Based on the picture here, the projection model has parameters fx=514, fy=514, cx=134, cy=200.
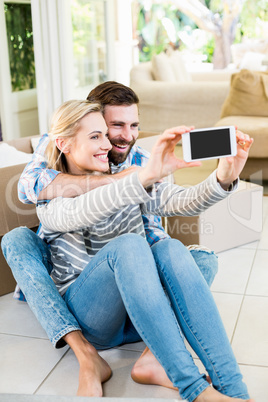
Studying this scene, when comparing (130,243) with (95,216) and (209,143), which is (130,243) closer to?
(95,216)

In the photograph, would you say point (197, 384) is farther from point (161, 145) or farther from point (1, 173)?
point (1, 173)

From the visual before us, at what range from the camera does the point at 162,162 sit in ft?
4.13

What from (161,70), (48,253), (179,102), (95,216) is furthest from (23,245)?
(161,70)

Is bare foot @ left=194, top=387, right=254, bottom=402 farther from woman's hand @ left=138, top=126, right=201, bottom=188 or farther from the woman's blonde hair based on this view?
the woman's blonde hair

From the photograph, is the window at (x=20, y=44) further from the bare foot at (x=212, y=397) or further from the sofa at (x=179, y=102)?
the bare foot at (x=212, y=397)

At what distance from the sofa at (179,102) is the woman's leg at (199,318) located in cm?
364

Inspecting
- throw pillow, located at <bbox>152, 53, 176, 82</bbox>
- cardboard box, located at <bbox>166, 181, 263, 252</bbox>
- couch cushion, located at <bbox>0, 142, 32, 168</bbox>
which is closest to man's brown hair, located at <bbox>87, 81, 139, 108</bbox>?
couch cushion, located at <bbox>0, 142, 32, 168</bbox>

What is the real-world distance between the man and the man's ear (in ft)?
0.24

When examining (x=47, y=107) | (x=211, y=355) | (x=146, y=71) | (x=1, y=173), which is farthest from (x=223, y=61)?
(x=211, y=355)

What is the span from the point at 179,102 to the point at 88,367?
3.74 meters

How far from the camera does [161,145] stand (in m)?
1.22

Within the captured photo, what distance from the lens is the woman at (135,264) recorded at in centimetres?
Result: 119

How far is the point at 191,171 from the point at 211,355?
264 cm

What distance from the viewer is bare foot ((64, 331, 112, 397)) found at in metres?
1.29
